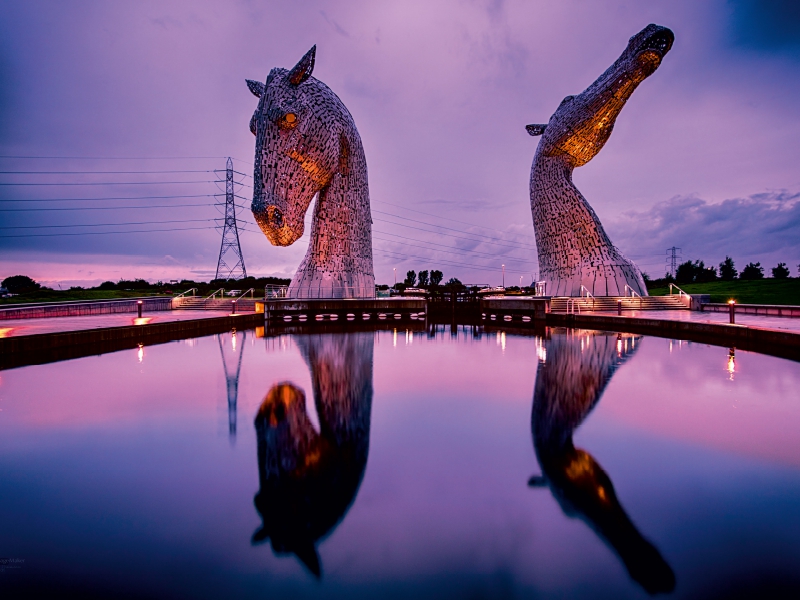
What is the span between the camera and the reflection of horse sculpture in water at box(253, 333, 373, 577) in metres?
2.67

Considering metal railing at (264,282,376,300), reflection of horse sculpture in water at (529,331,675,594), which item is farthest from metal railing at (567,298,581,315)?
reflection of horse sculpture in water at (529,331,675,594)

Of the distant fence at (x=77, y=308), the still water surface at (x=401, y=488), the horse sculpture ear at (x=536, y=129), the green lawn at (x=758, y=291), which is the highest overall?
the horse sculpture ear at (x=536, y=129)

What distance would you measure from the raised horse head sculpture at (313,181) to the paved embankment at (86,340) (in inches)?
176

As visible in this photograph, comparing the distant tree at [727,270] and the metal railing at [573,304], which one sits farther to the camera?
the distant tree at [727,270]

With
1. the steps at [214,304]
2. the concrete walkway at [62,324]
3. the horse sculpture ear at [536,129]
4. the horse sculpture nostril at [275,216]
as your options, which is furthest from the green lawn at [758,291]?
the concrete walkway at [62,324]

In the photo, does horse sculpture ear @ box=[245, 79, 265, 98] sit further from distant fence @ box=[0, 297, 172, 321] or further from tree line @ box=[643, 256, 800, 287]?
tree line @ box=[643, 256, 800, 287]

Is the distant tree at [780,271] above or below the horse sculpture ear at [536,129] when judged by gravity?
below

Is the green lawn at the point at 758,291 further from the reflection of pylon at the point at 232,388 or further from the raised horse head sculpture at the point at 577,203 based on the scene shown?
the reflection of pylon at the point at 232,388

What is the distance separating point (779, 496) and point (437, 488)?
7.67ft

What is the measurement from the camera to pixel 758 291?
88.3 feet

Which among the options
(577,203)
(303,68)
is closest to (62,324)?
(303,68)

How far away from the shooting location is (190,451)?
400cm

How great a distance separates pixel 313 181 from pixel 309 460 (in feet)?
47.5

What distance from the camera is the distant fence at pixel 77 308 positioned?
14.8 m
